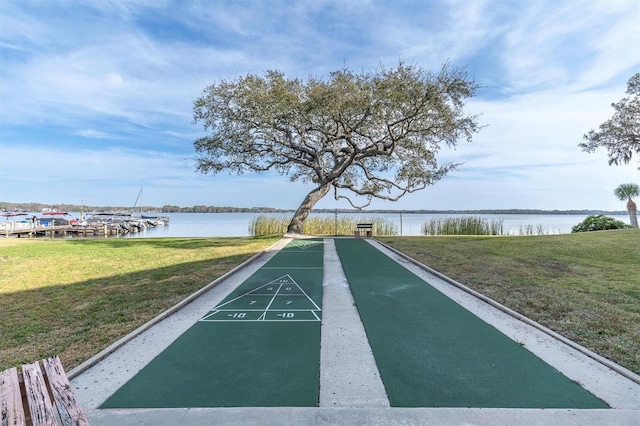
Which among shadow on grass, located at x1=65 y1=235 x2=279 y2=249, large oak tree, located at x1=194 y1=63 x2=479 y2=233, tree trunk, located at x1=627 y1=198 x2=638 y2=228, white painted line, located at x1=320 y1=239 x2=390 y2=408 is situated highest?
large oak tree, located at x1=194 y1=63 x2=479 y2=233

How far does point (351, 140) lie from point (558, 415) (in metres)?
15.8

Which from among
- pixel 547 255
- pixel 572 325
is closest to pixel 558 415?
pixel 572 325

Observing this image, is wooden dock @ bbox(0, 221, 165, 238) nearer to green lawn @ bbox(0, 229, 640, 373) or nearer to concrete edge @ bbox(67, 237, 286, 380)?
green lawn @ bbox(0, 229, 640, 373)

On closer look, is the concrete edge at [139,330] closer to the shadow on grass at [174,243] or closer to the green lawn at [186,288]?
the green lawn at [186,288]

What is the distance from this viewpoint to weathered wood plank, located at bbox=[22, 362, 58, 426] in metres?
1.66

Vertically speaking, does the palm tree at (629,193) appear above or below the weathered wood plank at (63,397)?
above

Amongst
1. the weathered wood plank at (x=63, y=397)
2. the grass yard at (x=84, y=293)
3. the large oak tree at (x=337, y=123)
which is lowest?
the grass yard at (x=84, y=293)

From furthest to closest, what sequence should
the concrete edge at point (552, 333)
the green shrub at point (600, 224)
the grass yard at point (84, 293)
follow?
1. the green shrub at point (600, 224)
2. the grass yard at point (84, 293)
3. the concrete edge at point (552, 333)

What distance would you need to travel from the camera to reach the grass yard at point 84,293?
3997 mm

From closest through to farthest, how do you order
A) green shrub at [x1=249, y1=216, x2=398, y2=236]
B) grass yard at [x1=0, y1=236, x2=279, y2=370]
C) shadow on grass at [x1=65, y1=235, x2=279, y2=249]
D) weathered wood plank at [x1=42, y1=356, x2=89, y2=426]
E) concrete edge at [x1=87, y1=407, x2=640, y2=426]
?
weathered wood plank at [x1=42, y1=356, x2=89, y2=426], concrete edge at [x1=87, y1=407, x2=640, y2=426], grass yard at [x1=0, y1=236, x2=279, y2=370], shadow on grass at [x1=65, y1=235, x2=279, y2=249], green shrub at [x1=249, y1=216, x2=398, y2=236]

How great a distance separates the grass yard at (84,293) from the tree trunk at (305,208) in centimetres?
722

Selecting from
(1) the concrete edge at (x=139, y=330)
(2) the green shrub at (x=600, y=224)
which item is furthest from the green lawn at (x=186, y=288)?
(2) the green shrub at (x=600, y=224)

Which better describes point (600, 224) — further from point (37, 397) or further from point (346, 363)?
point (37, 397)

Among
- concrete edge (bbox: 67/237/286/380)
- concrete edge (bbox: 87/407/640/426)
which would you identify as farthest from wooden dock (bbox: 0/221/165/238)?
concrete edge (bbox: 87/407/640/426)
